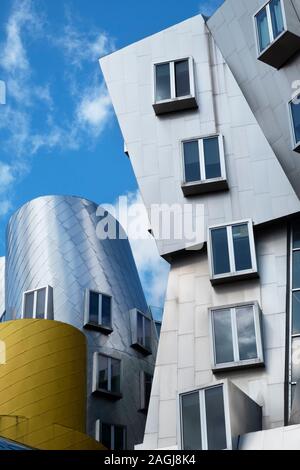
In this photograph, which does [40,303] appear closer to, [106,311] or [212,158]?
[106,311]

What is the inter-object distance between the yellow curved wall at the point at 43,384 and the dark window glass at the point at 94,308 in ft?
16.0

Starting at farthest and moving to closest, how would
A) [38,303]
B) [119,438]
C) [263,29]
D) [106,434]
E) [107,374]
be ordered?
[38,303] → [107,374] → [119,438] → [106,434] → [263,29]

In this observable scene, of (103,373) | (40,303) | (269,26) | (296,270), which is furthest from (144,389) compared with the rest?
(269,26)

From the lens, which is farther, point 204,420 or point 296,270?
point 296,270

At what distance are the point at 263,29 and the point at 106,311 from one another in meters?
12.6

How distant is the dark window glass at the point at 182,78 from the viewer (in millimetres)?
24875

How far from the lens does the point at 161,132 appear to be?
2483 cm

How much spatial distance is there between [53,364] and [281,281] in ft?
A: 24.2

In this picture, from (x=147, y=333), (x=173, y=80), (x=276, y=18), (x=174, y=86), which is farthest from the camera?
(x=147, y=333)

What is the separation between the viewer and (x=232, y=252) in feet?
72.2

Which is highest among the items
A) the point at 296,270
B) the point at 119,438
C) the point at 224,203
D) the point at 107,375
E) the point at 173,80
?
the point at 173,80

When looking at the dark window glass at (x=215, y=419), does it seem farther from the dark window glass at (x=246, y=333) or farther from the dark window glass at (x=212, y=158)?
the dark window glass at (x=212, y=158)

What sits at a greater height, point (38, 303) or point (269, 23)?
point (269, 23)
